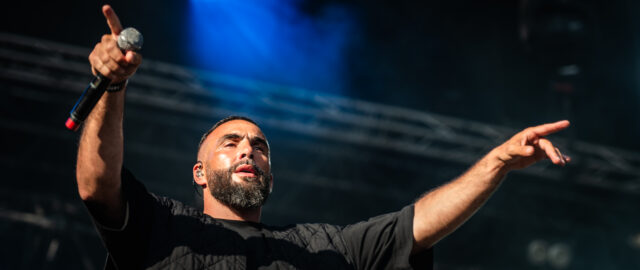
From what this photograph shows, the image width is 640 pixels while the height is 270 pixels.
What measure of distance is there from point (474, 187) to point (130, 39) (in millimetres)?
1498

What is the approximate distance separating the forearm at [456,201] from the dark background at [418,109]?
4.08 meters

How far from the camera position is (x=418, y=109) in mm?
9242

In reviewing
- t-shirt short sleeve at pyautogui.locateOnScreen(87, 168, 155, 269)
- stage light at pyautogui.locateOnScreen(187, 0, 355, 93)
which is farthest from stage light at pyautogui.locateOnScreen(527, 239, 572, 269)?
t-shirt short sleeve at pyautogui.locateOnScreen(87, 168, 155, 269)

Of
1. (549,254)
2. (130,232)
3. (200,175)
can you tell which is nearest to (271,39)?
(200,175)

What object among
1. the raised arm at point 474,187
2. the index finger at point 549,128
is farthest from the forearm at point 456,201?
the index finger at point 549,128

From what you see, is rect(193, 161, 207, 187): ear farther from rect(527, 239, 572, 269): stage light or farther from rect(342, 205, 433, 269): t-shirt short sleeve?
rect(527, 239, 572, 269): stage light

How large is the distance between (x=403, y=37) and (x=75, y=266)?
6.27 meters

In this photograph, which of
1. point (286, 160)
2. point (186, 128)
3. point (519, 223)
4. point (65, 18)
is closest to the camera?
point (65, 18)

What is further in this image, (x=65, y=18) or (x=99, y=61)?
(x=65, y=18)

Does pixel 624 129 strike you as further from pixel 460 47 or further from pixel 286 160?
pixel 286 160

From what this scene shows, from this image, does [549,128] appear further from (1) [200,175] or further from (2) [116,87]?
(1) [200,175]

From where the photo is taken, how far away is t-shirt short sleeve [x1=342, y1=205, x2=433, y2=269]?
2.74 metres

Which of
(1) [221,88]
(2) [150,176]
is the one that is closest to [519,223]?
(1) [221,88]

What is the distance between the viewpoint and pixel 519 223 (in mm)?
10438
